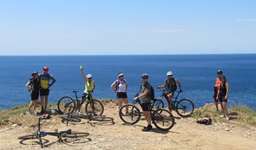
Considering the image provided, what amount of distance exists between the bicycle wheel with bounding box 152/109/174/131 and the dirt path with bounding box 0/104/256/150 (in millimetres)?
220

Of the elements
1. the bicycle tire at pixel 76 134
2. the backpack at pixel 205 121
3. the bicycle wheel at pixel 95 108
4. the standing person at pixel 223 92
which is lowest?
the bicycle tire at pixel 76 134

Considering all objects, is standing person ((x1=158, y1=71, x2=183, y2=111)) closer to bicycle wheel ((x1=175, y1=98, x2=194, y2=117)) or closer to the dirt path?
bicycle wheel ((x1=175, y1=98, x2=194, y2=117))

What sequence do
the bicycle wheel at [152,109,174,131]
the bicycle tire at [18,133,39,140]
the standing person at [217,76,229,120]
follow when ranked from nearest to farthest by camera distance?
the bicycle tire at [18,133,39,140], the bicycle wheel at [152,109,174,131], the standing person at [217,76,229,120]

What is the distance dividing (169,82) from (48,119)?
18.6 ft

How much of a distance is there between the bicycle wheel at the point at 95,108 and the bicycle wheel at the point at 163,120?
3.22m

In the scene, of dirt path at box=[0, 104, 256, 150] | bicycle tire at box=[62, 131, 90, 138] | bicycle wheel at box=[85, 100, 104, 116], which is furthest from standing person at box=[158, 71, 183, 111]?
bicycle tire at box=[62, 131, 90, 138]

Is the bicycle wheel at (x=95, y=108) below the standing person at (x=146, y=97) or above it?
below

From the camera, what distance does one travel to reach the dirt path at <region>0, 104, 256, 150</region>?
10727 mm

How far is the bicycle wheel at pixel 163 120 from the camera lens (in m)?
12.6

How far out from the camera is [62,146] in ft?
35.2

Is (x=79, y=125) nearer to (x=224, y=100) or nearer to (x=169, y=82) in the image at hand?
(x=169, y=82)

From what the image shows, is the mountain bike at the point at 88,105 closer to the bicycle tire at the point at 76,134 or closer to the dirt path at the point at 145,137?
the dirt path at the point at 145,137

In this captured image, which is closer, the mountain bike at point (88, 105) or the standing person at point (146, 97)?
the standing person at point (146, 97)

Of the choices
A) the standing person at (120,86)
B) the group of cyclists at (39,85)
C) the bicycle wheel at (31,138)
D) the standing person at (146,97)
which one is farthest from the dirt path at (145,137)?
the group of cyclists at (39,85)
